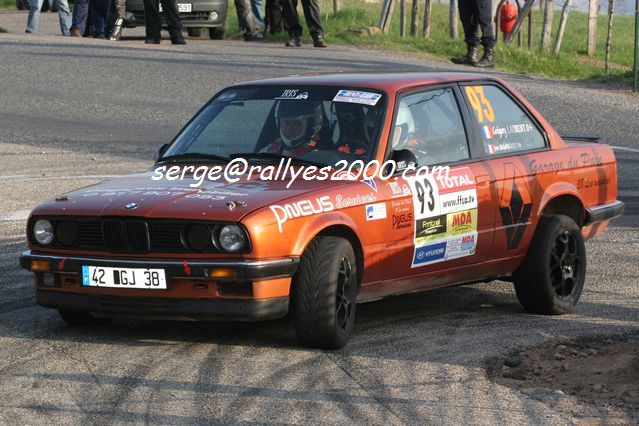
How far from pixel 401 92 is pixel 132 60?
14121mm

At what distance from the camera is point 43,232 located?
7137 mm

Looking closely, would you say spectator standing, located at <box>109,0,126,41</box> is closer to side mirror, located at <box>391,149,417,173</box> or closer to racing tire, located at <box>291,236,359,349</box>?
side mirror, located at <box>391,149,417,173</box>

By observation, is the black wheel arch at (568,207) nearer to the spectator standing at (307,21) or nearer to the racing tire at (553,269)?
the racing tire at (553,269)

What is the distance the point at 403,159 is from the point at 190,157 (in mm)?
1318

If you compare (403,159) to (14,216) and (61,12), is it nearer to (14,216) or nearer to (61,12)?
(14,216)

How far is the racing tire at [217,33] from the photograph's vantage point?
26500 mm

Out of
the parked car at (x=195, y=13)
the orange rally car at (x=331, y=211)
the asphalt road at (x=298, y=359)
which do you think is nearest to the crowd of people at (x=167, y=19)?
the parked car at (x=195, y=13)

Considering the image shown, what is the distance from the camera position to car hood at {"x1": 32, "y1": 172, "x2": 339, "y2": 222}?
6.70m

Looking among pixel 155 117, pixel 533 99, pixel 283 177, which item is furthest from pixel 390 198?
pixel 533 99

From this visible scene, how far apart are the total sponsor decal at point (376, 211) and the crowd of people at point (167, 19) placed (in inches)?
601

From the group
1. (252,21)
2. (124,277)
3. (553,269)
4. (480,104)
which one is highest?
(480,104)

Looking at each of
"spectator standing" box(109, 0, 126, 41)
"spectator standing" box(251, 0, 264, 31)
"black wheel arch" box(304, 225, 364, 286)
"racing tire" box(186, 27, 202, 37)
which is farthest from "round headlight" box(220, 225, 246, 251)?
"spectator standing" box(251, 0, 264, 31)

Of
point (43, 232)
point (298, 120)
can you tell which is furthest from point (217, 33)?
point (43, 232)

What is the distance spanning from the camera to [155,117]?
17391 millimetres
